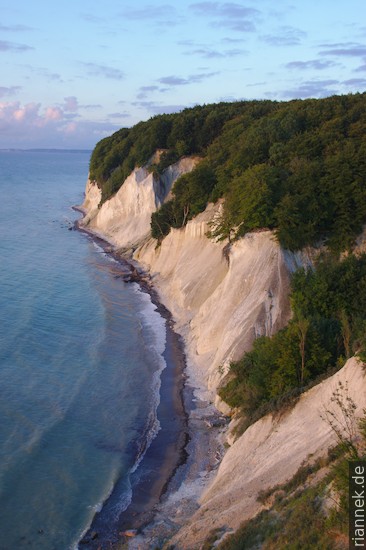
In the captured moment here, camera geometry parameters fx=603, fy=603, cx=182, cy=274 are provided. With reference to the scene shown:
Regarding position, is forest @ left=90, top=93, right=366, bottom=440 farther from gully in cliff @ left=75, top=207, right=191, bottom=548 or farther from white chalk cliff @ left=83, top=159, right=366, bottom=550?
gully in cliff @ left=75, top=207, right=191, bottom=548

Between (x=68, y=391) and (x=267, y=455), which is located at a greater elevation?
(x=267, y=455)

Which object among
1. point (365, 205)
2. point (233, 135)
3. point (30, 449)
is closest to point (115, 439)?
point (30, 449)

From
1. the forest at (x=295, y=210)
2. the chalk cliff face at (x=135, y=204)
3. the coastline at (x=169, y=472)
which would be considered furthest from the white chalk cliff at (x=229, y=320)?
the forest at (x=295, y=210)

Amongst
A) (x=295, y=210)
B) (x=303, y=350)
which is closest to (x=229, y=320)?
(x=295, y=210)

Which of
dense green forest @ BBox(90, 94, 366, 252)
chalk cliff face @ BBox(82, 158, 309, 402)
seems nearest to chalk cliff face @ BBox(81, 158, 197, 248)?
dense green forest @ BBox(90, 94, 366, 252)

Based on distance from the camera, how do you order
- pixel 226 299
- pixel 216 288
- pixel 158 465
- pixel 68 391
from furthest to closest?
pixel 216 288, pixel 226 299, pixel 68 391, pixel 158 465

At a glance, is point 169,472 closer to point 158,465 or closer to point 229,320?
point 158,465

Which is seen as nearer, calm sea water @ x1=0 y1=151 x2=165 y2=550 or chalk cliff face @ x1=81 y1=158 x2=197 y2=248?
calm sea water @ x1=0 y1=151 x2=165 y2=550
